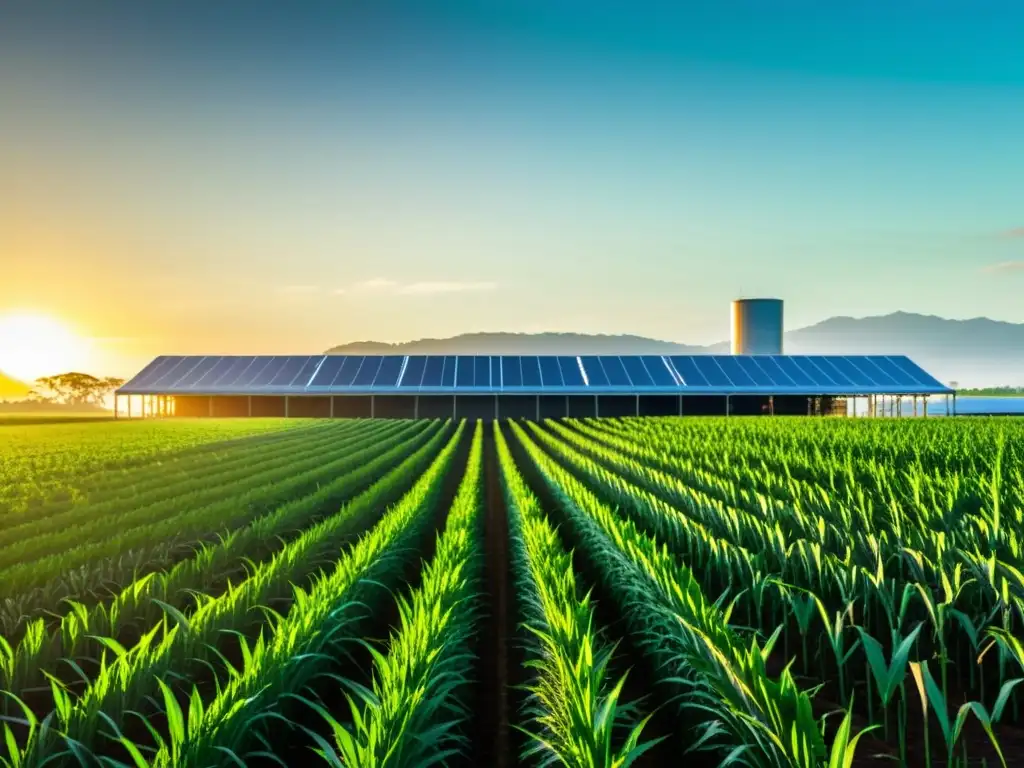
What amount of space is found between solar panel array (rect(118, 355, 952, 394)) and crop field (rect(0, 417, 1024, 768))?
1430 inches

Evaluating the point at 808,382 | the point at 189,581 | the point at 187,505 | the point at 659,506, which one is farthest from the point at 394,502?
the point at 808,382

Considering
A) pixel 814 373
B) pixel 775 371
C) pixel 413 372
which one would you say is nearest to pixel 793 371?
pixel 775 371

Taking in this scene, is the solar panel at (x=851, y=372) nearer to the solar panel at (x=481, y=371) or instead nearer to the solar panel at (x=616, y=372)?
the solar panel at (x=616, y=372)

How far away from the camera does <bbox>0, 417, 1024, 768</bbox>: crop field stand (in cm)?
450

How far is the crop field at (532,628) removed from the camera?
4500 millimetres

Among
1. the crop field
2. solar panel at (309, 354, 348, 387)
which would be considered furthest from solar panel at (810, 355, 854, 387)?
the crop field

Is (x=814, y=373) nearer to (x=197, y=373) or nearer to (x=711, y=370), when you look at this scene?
(x=711, y=370)

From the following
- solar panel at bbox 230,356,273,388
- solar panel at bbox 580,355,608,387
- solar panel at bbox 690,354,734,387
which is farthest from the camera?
solar panel at bbox 230,356,273,388

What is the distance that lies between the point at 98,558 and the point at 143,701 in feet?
17.4

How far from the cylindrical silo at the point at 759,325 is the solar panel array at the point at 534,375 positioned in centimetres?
1509

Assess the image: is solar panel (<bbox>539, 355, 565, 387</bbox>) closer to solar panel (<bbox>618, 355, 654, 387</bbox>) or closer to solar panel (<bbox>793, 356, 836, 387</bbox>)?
solar panel (<bbox>618, 355, 654, 387</bbox>)

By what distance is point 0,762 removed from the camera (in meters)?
4.33

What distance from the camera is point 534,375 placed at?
54562 millimetres

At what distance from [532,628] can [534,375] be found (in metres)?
48.3
